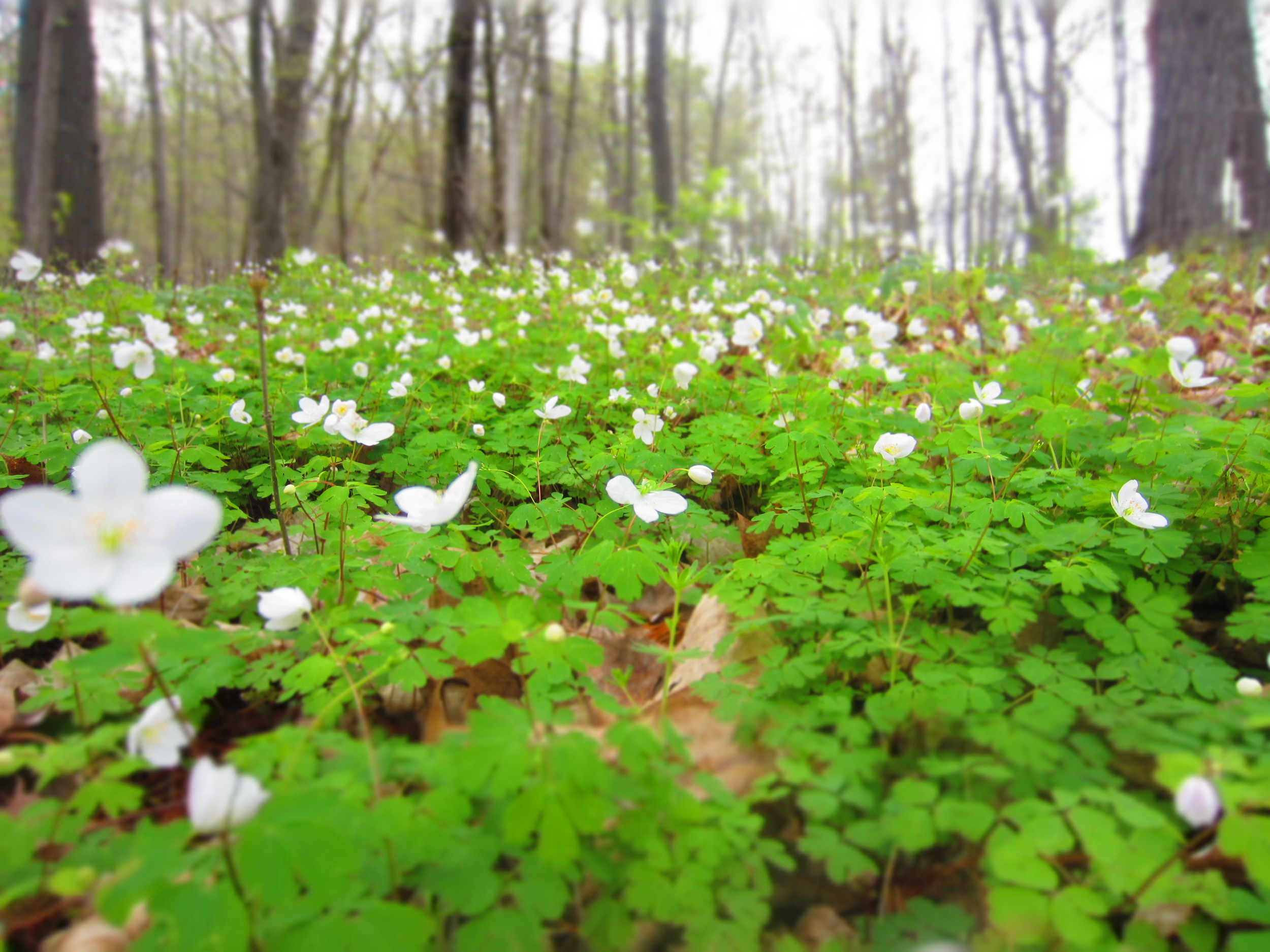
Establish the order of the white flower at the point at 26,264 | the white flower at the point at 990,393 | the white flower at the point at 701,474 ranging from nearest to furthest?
1. the white flower at the point at 701,474
2. the white flower at the point at 990,393
3. the white flower at the point at 26,264

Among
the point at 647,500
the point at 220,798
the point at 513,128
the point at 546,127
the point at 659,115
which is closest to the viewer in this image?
the point at 220,798

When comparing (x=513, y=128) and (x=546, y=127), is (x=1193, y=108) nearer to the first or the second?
(x=513, y=128)

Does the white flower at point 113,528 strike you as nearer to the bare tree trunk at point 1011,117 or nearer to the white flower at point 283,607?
the white flower at point 283,607

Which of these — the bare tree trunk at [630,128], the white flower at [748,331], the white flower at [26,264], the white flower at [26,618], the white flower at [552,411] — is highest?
the bare tree trunk at [630,128]

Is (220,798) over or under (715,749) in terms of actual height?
over

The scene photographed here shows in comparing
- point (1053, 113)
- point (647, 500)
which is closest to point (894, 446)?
point (647, 500)

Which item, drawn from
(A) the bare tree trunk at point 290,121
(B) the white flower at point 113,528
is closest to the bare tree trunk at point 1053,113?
(A) the bare tree trunk at point 290,121

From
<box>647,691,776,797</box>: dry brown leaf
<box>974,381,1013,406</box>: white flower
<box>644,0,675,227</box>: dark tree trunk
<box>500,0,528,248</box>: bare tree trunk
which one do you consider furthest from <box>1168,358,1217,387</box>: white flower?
<box>500,0,528,248</box>: bare tree trunk

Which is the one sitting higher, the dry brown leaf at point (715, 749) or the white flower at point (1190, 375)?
the white flower at point (1190, 375)
